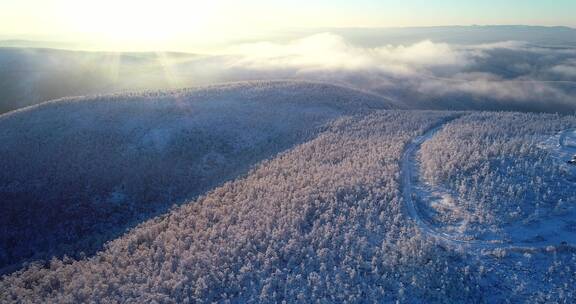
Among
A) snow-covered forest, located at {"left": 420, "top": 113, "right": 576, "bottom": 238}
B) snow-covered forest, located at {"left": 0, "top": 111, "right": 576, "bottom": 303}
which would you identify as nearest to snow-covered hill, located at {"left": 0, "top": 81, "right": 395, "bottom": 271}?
snow-covered forest, located at {"left": 0, "top": 111, "right": 576, "bottom": 303}

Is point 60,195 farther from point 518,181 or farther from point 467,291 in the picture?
point 518,181

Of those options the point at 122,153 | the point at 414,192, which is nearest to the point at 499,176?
the point at 414,192

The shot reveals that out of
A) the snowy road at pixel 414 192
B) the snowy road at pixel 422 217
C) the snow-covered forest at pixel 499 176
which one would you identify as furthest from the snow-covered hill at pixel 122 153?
the snow-covered forest at pixel 499 176

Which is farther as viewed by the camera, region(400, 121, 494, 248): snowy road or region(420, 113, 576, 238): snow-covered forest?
region(420, 113, 576, 238): snow-covered forest

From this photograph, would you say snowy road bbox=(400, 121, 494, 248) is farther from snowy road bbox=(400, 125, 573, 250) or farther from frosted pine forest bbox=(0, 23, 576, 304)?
frosted pine forest bbox=(0, 23, 576, 304)

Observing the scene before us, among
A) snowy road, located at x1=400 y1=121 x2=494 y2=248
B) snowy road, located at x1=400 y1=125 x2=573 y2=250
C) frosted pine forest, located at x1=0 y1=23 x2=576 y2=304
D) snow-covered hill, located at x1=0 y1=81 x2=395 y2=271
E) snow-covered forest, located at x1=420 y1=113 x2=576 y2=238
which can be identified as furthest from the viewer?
snow-covered hill, located at x1=0 y1=81 x2=395 y2=271

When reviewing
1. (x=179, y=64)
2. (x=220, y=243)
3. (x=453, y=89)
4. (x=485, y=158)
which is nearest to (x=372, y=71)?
(x=453, y=89)

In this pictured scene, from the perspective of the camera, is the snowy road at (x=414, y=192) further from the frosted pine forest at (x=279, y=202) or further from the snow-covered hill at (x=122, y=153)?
the snow-covered hill at (x=122, y=153)

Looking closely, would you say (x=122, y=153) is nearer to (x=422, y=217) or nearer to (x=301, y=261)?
(x=301, y=261)

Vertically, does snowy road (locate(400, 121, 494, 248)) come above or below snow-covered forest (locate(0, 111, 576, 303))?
above
